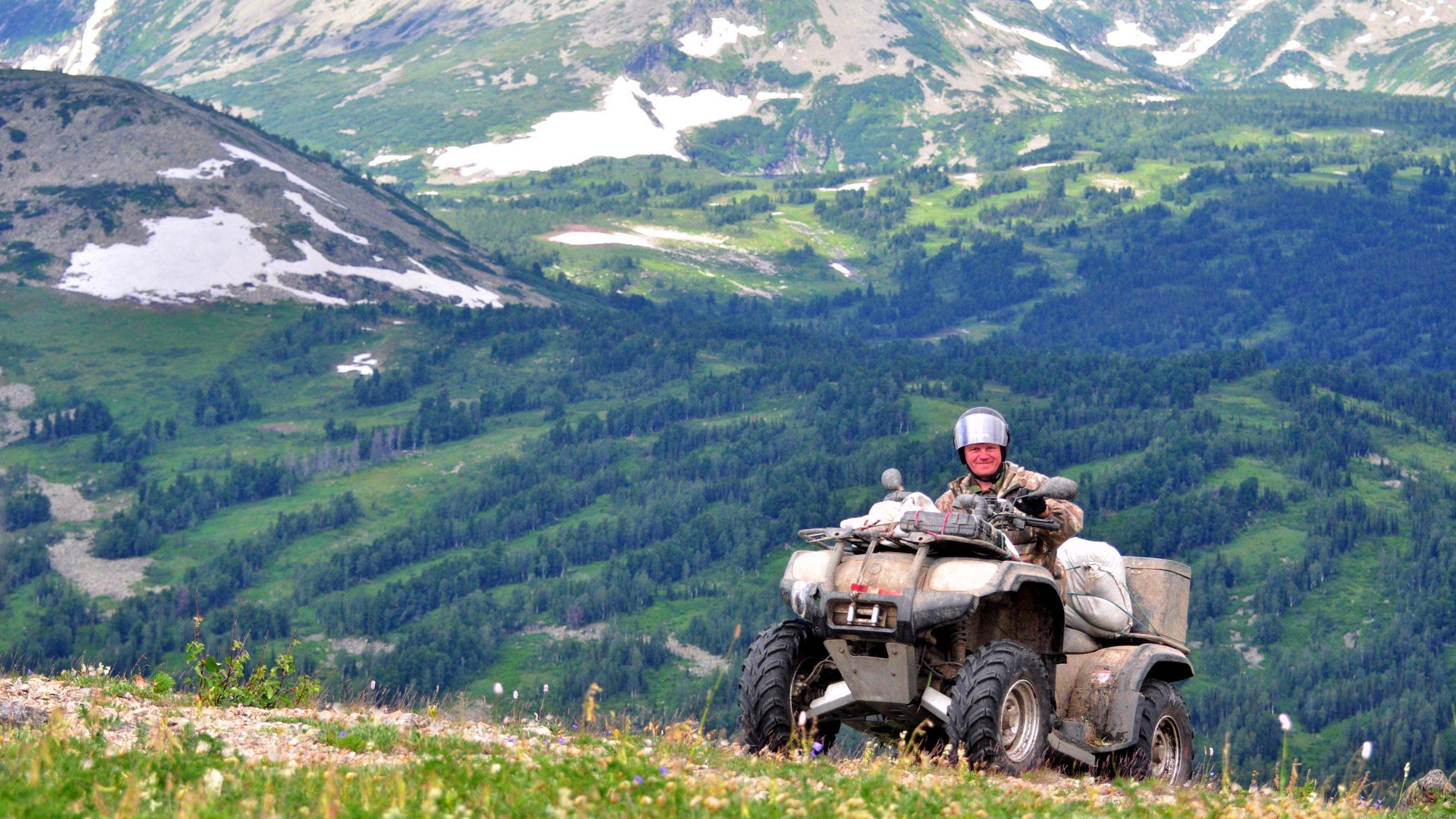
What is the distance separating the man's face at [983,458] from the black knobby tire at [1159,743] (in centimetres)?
344

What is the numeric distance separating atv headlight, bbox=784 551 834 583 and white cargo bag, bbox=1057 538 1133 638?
151 inches

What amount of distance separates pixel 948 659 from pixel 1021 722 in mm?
1118

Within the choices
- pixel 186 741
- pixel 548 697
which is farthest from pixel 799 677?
pixel 548 697

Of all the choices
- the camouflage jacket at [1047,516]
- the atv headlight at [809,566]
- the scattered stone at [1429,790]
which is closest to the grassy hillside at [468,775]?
the scattered stone at [1429,790]

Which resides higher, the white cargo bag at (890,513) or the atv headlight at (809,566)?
the white cargo bag at (890,513)

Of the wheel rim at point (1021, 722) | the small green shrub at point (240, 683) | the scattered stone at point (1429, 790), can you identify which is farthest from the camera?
the scattered stone at point (1429, 790)

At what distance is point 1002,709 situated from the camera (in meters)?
18.6

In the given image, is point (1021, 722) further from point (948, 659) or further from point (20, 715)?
point (20, 715)

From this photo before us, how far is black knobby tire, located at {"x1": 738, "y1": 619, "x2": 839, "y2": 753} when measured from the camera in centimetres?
1989

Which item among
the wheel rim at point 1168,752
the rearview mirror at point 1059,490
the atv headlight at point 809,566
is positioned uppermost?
the rearview mirror at point 1059,490

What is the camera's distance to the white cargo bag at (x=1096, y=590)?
72.8ft

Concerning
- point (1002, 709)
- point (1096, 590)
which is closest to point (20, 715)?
point (1002, 709)

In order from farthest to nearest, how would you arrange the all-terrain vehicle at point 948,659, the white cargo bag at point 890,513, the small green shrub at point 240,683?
the small green shrub at point 240,683, the white cargo bag at point 890,513, the all-terrain vehicle at point 948,659

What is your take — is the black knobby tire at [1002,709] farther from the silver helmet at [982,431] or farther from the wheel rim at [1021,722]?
the silver helmet at [982,431]
